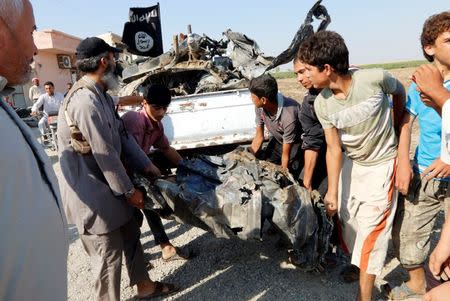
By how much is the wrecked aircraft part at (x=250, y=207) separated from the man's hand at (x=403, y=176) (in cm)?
56

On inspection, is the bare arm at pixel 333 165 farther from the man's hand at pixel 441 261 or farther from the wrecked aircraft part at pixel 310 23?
the wrecked aircraft part at pixel 310 23

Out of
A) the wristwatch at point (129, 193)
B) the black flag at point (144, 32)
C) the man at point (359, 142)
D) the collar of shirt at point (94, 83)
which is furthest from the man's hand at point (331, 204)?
the black flag at point (144, 32)

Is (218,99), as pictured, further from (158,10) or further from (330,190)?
(158,10)

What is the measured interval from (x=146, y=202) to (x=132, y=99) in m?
2.26

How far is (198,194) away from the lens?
250 cm

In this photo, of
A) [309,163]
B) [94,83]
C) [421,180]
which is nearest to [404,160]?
[421,180]

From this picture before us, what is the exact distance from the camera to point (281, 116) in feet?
10.4

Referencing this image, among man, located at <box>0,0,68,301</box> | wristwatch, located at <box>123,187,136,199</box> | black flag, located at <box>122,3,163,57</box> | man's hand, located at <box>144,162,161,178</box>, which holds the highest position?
black flag, located at <box>122,3,163,57</box>

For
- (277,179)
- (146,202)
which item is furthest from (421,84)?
(146,202)

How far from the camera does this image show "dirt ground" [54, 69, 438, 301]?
109 inches

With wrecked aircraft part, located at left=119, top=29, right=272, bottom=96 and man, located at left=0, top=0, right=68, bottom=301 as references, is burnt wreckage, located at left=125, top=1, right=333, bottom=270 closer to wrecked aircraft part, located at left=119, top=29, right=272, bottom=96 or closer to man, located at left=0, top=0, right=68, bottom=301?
man, located at left=0, top=0, right=68, bottom=301

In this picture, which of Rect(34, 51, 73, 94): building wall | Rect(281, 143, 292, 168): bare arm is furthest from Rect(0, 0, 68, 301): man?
Rect(34, 51, 73, 94): building wall

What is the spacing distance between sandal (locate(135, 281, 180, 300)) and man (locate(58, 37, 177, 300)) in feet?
1.21

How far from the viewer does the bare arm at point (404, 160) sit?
7.56 ft
